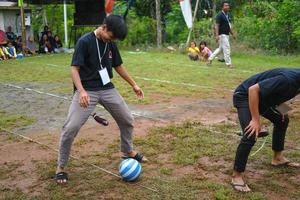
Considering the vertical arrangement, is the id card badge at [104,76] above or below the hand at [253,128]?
above

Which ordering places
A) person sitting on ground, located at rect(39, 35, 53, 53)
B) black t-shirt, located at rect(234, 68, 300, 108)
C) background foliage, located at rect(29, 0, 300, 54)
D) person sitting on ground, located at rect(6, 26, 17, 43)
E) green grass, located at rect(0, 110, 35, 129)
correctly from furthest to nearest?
1. person sitting on ground, located at rect(39, 35, 53, 53)
2. person sitting on ground, located at rect(6, 26, 17, 43)
3. background foliage, located at rect(29, 0, 300, 54)
4. green grass, located at rect(0, 110, 35, 129)
5. black t-shirt, located at rect(234, 68, 300, 108)

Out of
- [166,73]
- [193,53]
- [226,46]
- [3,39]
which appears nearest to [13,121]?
[166,73]

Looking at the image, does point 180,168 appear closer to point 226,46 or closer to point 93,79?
point 93,79

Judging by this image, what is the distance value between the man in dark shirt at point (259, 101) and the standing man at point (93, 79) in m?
1.16

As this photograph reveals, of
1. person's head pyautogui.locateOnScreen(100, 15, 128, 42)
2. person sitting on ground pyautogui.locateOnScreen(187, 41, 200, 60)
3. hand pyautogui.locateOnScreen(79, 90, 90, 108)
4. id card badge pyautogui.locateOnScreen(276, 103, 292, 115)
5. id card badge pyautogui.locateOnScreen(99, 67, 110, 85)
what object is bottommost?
person sitting on ground pyautogui.locateOnScreen(187, 41, 200, 60)

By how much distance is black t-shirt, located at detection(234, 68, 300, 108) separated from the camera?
3.71m

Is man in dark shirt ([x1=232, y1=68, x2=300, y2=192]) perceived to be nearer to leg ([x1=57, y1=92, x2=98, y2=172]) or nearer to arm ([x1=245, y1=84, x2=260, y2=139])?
arm ([x1=245, y1=84, x2=260, y2=139])

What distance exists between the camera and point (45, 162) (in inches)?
195

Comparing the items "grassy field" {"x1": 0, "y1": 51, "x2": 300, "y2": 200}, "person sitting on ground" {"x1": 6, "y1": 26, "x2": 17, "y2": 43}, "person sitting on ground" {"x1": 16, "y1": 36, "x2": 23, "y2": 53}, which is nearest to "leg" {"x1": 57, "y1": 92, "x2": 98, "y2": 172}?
"grassy field" {"x1": 0, "y1": 51, "x2": 300, "y2": 200}

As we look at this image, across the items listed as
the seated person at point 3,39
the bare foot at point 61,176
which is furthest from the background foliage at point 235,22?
the bare foot at point 61,176

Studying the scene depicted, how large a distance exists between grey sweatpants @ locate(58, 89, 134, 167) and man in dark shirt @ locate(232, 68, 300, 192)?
1.13m

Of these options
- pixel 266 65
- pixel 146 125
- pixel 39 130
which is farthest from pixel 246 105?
pixel 266 65

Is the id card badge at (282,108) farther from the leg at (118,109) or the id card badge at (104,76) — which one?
the id card badge at (104,76)

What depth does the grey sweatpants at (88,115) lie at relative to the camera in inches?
160
